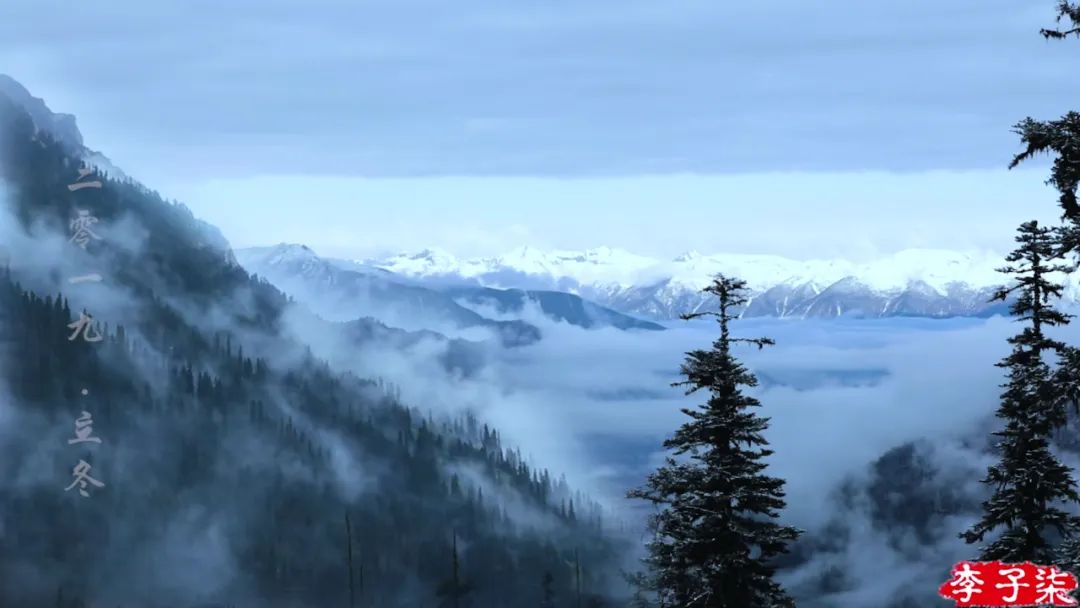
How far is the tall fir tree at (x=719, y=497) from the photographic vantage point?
105ft

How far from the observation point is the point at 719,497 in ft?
105

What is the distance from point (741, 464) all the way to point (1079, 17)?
54.1 feet

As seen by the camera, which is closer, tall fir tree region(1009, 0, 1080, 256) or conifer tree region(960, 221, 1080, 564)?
tall fir tree region(1009, 0, 1080, 256)

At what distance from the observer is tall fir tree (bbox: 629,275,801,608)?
32.0m

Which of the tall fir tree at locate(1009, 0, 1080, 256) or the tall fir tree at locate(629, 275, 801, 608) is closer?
the tall fir tree at locate(1009, 0, 1080, 256)

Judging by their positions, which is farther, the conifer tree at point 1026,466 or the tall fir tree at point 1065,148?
the conifer tree at point 1026,466

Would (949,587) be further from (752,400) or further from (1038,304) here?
(1038,304)

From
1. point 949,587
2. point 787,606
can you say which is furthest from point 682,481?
point 949,587

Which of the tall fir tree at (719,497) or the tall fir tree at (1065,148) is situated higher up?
the tall fir tree at (1065,148)

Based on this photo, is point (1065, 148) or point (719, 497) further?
point (719, 497)

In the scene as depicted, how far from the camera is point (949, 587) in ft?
81.4

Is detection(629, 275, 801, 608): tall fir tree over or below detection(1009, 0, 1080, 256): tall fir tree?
below

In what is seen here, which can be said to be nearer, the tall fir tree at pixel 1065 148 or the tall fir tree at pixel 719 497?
the tall fir tree at pixel 1065 148

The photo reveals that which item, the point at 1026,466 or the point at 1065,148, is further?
the point at 1026,466
